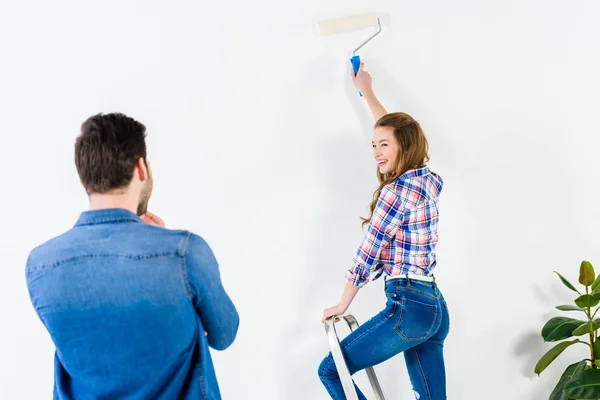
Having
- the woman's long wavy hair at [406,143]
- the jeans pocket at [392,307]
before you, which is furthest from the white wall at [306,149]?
the jeans pocket at [392,307]

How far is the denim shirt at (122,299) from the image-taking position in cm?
119

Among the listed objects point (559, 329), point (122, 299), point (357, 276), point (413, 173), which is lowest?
point (559, 329)

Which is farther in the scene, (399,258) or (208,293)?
(399,258)

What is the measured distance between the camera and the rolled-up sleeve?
181cm

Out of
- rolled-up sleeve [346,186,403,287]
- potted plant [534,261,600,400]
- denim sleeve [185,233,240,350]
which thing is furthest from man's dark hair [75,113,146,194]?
potted plant [534,261,600,400]

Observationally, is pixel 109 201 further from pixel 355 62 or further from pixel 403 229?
pixel 355 62

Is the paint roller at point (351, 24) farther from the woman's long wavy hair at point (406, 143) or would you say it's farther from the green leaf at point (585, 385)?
the green leaf at point (585, 385)

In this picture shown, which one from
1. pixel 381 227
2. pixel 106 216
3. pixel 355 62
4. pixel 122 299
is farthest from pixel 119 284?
pixel 355 62

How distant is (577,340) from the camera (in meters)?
2.23

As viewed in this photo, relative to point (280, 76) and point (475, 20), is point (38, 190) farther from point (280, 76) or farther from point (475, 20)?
point (475, 20)

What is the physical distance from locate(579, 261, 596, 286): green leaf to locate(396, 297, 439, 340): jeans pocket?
72cm

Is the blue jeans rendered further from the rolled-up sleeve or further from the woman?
the rolled-up sleeve

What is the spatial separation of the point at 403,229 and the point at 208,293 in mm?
791

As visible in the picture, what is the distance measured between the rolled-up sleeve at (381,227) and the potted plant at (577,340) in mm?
737
